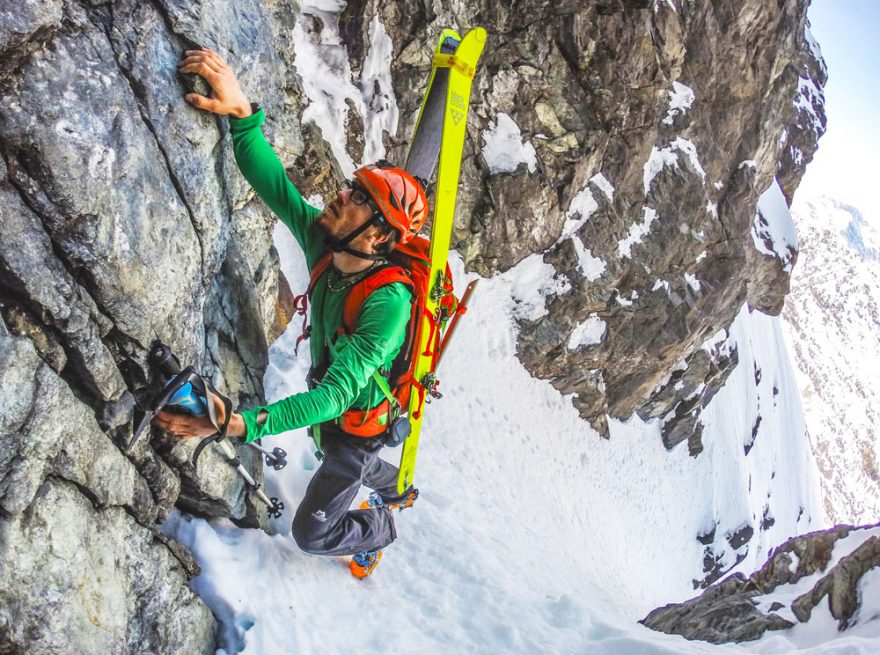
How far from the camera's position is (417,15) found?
38.4 feet

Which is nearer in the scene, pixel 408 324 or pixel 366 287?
pixel 366 287

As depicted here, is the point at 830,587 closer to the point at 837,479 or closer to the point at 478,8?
the point at 478,8

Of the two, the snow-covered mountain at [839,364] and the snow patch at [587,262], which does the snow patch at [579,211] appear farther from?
the snow-covered mountain at [839,364]

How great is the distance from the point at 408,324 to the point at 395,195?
0.94 m

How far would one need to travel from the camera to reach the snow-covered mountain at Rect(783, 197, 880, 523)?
9225cm

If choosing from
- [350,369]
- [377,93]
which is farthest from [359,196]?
[377,93]

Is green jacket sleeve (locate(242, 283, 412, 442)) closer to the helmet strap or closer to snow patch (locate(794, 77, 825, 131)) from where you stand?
the helmet strap

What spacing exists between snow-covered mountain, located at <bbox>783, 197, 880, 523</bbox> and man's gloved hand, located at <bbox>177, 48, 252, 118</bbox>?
94.8 meters

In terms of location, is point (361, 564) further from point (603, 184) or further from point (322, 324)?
point (603, 184)

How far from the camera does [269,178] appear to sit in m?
4.31

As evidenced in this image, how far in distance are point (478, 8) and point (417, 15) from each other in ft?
5.14

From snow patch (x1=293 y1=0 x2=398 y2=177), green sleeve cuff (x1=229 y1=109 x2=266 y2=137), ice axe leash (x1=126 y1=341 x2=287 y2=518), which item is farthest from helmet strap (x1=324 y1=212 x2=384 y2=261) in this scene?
snow patch (x1=293 y1=0 x2=398 y2=177)

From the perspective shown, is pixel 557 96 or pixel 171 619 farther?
pixel 557 96

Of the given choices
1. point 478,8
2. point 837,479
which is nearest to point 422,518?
point 478,8
